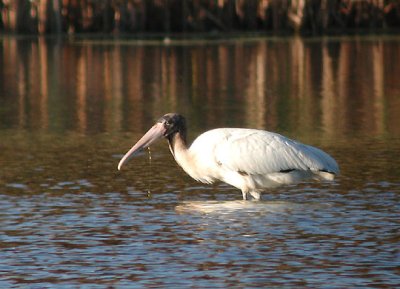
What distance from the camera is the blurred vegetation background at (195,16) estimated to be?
33.7 meters

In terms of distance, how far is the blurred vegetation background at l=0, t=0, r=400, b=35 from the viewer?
33656mm

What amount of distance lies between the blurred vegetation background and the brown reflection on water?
2.45 m

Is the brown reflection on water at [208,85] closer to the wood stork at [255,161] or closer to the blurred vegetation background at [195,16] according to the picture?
the blurred vegetation background at [195,16]

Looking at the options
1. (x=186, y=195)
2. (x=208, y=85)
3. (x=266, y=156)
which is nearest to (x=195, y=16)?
(x=208, y=85)

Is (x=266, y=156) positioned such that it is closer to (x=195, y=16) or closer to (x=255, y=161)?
(x=255, y=161)

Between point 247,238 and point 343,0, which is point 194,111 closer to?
point 247,238

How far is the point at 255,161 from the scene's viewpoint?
341 inches

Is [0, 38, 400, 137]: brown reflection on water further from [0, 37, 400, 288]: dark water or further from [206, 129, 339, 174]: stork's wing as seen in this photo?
[206, 129, 339, 174]: stork's wing

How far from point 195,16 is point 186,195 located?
84.3 ft

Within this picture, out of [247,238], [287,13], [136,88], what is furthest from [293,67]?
[247,238]

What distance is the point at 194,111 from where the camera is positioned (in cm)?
1545

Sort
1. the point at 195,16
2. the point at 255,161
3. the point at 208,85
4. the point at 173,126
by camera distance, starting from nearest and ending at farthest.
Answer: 1. the point at 255,161
2. the point at 173,126
3. the point at 208,85
4. the point at 195,16

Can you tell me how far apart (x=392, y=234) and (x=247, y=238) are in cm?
83

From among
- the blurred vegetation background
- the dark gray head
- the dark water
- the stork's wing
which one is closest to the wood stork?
the stork's wing
